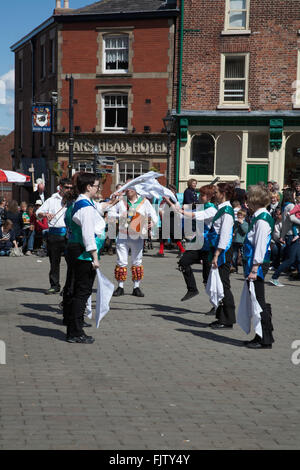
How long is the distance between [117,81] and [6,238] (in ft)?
44.4

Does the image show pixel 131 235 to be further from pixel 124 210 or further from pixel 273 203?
pixel 273 203

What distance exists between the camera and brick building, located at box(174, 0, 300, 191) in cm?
2673

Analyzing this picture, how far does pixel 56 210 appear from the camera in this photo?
1136 centimetres

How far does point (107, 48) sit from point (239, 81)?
6594 millimetres

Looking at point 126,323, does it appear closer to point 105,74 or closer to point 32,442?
point 32,442

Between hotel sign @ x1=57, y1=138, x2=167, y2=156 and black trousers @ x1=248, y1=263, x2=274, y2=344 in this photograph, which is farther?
hotel sign @ x1=57, y1=138, x2=167, y2=156

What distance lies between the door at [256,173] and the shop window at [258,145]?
0.52 meters

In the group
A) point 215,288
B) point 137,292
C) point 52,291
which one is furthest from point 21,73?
point 215,288

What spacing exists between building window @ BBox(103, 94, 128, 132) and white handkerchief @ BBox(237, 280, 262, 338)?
22712 mm

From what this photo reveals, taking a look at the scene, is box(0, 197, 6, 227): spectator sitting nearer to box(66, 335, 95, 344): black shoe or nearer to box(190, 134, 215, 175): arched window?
box(190, 134, 215, 175): arched window

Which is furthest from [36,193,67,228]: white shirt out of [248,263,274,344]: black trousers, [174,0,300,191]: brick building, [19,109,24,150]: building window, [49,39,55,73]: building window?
[19,109,24,150]: building window

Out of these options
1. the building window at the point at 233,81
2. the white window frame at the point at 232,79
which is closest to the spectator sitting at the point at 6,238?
the white window frame at the point at 232,79

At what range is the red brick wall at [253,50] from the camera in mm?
26625

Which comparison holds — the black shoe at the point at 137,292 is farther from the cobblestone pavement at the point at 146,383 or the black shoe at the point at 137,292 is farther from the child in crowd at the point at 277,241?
the child in crowd at the point at 277,241
